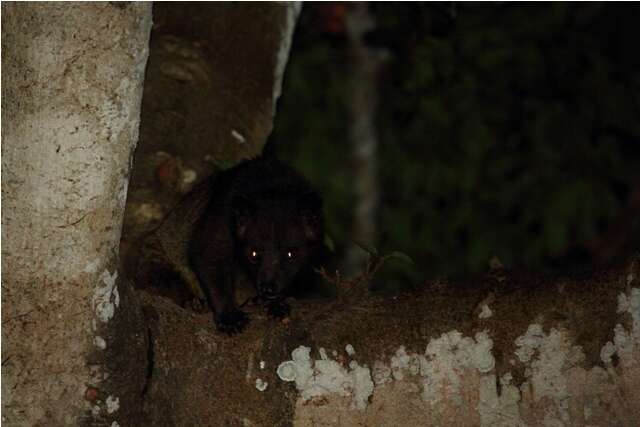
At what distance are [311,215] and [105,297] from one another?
2018mm

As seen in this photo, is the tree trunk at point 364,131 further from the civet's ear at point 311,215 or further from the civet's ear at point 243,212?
the civet's ear at point 243,212

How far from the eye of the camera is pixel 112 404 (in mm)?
3492

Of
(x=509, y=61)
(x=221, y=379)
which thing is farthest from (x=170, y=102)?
(x=509, y=61)

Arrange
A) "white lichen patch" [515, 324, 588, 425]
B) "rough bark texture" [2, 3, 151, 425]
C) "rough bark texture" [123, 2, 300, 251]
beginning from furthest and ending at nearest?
"rough bark texture" [123, 2, 300, 251], "white lichen patch" [515, 324, 588, 425], "rough bark texture" [2, 3, 151, 425]

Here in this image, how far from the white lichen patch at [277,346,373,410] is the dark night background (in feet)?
13.5

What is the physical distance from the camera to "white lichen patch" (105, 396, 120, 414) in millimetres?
3486

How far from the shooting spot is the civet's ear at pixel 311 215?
17.7 ft

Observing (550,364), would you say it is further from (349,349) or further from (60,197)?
(60,197)

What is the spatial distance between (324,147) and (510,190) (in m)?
1.43

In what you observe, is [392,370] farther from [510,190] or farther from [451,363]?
[510,190]

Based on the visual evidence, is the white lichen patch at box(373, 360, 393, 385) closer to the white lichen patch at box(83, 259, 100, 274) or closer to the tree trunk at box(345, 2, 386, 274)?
the white lichen patch at box(83, 259, 100, 274)

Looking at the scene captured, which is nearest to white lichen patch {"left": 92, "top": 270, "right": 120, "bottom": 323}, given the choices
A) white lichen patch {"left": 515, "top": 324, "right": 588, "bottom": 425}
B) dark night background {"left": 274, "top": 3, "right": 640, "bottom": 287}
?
white lichen patch {"left": 515, "top": 324, "right": 588, "bottom": 425}

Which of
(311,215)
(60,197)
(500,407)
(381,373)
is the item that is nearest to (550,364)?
(500,407)

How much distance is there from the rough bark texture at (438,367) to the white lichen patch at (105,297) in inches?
9.4
